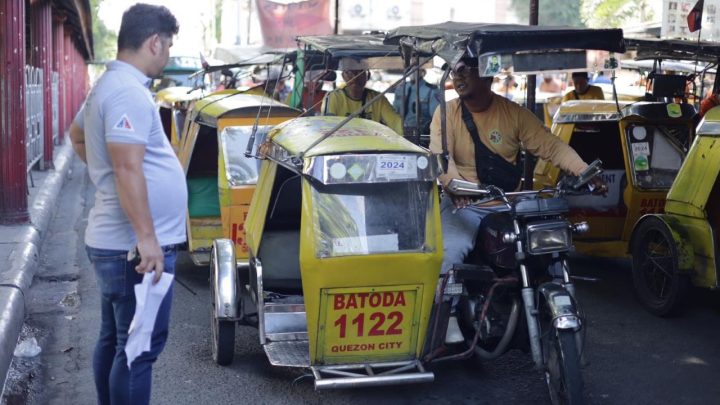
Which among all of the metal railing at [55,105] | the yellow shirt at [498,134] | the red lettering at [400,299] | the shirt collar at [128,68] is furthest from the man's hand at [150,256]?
the metal railing at [55,105]

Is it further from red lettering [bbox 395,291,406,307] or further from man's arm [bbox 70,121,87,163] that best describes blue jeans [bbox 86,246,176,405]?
red lettering [bbox 395,291,406,307]

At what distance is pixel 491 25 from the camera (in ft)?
19.6

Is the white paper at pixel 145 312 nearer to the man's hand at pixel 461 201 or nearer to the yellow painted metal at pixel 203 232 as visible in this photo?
the man's hand at pixel 461 201

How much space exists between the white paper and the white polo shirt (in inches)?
6.9

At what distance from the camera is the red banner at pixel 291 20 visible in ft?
55.5

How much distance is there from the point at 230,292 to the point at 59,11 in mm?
15772

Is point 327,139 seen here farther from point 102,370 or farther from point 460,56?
point 102,370

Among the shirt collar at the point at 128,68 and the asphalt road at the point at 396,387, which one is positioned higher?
the shirt collar at the point at 128,68

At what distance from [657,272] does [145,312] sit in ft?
15.1

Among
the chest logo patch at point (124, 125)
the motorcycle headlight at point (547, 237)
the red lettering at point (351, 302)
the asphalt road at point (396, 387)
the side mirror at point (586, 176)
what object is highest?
the chest logo patch at point (124, 125)

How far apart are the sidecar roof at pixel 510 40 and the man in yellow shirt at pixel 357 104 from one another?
3154 mm

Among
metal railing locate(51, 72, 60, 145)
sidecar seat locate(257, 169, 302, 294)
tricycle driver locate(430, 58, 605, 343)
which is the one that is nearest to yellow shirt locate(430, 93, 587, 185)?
tricycle driver locate(430, 58, 605, 343)

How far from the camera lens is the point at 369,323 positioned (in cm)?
503

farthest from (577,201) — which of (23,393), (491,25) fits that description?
(23,393)
